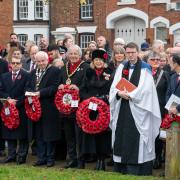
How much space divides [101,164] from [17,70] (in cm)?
263

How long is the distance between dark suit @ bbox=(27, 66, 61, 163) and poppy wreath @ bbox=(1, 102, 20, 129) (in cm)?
43

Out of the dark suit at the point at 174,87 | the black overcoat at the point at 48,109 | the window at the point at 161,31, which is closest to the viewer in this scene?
the dark suit at the point at 174,87

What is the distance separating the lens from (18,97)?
12617 mm

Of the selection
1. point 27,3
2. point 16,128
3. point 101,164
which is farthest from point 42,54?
point 27,3

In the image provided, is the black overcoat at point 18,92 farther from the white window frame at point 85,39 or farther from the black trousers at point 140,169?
Result: the white window frame at point 85,39

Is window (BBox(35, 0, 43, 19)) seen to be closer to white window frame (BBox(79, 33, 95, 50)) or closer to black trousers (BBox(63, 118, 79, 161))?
white window frame (BBox(79, 33, 95, 50))

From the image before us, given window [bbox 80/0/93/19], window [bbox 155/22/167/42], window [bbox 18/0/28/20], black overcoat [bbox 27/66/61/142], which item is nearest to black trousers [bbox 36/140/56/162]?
black overcoat [bbox 27/66/61/142]

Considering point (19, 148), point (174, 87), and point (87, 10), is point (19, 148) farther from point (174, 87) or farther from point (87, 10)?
point (87, 10)

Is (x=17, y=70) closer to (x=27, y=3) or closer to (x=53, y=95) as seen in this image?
(x=53, y=95)

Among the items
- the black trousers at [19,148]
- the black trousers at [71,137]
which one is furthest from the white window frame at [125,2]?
the black trousers at [71,137]

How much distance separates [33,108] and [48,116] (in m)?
0.35

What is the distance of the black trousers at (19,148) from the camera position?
12.7 meters

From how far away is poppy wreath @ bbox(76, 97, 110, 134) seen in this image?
37.1ft

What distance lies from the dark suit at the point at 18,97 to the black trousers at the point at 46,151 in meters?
0.39
